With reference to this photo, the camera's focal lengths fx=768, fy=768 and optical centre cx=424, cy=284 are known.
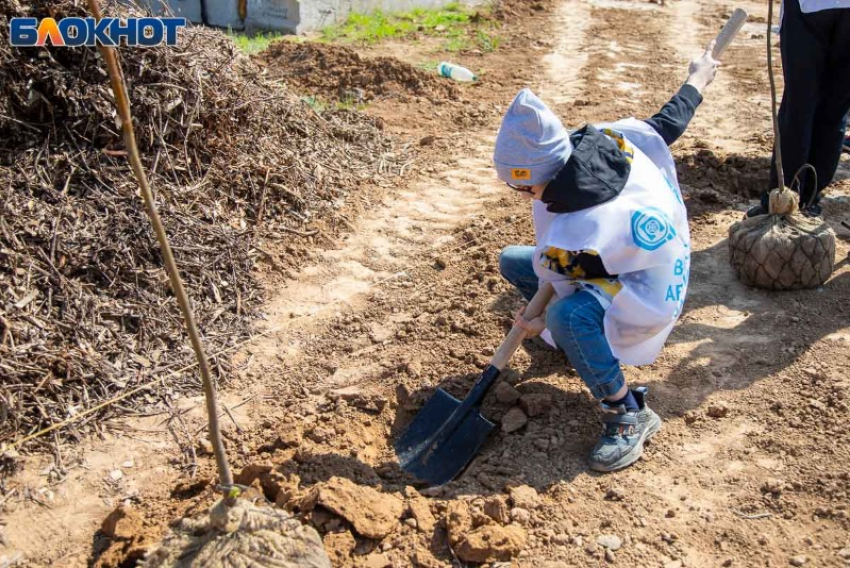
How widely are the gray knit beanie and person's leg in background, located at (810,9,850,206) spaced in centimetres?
201

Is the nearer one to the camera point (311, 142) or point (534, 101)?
point (534, 101)

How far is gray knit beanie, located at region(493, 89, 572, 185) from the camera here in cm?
250

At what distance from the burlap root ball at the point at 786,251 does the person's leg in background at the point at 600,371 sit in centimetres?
119

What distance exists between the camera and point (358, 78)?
6.68 meters

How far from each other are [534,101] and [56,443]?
7.06 ft

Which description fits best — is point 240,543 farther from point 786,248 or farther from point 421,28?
point 421,28

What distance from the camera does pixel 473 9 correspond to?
33.7ft

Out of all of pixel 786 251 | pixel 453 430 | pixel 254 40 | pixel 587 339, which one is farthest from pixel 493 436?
pixel 254 40

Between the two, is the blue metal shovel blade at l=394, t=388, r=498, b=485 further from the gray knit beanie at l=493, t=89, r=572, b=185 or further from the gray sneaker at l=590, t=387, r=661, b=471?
the gray knit beanie at l=493, t=89, r=572, b=185

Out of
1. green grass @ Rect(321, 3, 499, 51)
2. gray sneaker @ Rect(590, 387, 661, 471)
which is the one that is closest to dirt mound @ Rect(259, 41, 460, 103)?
green grass @ Rect(321, 3, 499, 51)

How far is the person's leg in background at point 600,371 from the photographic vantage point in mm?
2637

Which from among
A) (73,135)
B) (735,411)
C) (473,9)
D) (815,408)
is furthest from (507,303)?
(473,9)

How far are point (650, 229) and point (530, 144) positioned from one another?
501mm

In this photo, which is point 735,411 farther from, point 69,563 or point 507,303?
point 69,563
